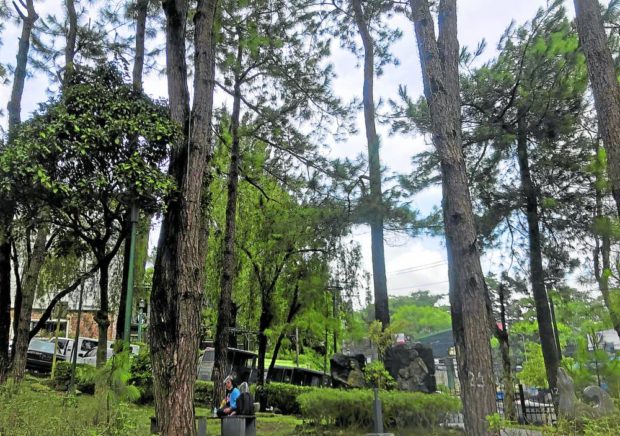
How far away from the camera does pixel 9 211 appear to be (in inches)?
242

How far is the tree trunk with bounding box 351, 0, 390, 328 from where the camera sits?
9.53 meters

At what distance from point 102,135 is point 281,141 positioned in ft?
22.2

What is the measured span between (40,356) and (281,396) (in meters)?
10.4

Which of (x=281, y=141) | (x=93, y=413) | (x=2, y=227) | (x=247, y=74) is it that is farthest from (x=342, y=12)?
(x=93, y=413)

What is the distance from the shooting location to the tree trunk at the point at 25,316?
816cm

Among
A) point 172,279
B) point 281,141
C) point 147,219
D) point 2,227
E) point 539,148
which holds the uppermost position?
point 281,141

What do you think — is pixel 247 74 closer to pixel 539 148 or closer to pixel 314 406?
pixel 539 148

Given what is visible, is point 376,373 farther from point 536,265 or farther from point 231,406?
point 536,265

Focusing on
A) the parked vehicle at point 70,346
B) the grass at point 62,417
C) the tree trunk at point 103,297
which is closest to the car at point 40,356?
the parked vehicle at point 70,346

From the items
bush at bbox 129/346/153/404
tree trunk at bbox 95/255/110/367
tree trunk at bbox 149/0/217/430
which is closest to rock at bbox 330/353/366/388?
bush at bbox 129/346/153/404

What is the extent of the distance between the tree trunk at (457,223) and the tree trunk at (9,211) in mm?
5462

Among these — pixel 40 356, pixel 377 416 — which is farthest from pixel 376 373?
pixel 40 356

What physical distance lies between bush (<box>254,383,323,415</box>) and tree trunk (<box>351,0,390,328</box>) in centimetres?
457

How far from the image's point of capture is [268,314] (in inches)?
599
